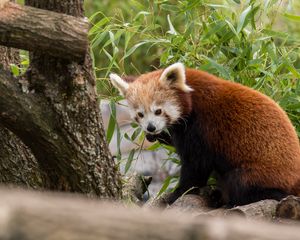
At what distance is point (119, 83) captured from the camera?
15.0ft

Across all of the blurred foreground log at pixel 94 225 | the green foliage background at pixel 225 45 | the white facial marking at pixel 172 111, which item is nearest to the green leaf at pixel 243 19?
the green foliage background at pixel 225 45

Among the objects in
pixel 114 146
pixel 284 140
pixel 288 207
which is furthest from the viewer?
pixel 114 146

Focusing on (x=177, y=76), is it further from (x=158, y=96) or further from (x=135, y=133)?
(x=135, y=133)

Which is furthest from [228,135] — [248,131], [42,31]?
[42,31]

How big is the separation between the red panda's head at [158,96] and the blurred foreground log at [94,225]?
2.70 metres

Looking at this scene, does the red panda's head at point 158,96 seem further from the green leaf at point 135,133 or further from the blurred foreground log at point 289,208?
the blurred foreground log at point 289,208

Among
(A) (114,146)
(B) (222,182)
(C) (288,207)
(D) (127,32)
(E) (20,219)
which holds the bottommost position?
(A) (114,146)

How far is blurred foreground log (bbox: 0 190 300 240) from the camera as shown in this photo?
157cm

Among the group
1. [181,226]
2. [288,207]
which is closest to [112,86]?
[288,207]

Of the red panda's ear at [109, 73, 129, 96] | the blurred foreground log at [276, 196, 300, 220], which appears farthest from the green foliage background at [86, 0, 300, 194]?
the blurred foreground log at [276, 196, 300, 220]

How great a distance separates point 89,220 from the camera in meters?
1.59

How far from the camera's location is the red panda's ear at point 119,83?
4.56 metres

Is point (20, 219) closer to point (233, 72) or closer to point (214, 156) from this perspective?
point (214, 156)

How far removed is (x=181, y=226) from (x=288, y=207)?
6.64 feet
